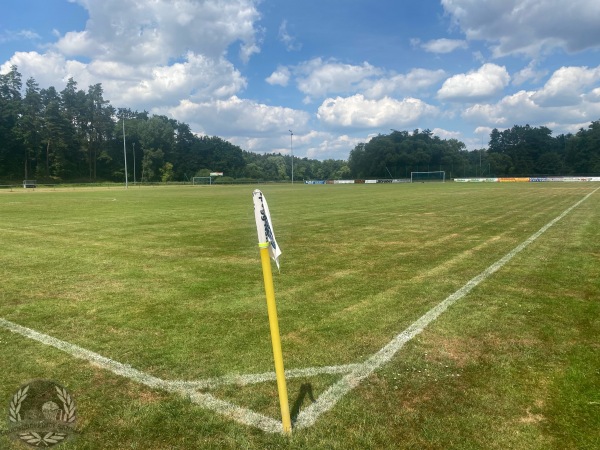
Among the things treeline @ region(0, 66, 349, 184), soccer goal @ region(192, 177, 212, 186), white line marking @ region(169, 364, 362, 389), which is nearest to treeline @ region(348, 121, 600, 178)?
treeline @ region(0, 66, 349, 184)

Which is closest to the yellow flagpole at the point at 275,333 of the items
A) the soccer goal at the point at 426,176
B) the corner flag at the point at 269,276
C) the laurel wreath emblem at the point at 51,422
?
the corner flag at the point at 269,276

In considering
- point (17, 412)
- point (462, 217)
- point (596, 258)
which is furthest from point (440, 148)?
point (17, 412)

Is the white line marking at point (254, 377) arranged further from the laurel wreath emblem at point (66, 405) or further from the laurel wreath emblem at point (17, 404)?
the laurel wreath emblem at point (17, 404)

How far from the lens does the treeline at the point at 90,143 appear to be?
286ft

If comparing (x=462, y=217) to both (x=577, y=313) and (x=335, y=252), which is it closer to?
(x=335, y=252)

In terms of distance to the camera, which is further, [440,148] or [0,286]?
[440,148]

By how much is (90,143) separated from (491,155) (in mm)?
103166

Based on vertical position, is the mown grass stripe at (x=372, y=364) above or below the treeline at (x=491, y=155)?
below

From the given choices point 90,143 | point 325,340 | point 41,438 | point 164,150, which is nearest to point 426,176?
point 164,150

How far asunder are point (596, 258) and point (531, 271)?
2139mm

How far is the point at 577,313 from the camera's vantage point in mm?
5180

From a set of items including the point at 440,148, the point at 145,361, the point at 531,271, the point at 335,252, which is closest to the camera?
the point at 145,361

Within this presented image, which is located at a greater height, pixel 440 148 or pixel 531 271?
pixel 440 148

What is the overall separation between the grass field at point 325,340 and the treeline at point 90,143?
76.3 meters
